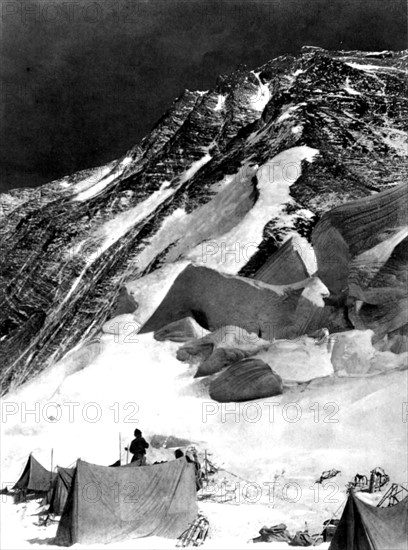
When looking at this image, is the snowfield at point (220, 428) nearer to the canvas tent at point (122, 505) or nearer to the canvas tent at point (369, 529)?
the canvas tent at point (122, 505)

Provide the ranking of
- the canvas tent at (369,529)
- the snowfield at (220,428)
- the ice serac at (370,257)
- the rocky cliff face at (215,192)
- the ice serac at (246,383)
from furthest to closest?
the rocky cliff face at (215,192)
the ice serac at (370,257)
the ice serac at (246,383)
the snowfield at (220,428)
the canvas tent at (369,529)

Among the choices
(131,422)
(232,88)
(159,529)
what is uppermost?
(232,88)

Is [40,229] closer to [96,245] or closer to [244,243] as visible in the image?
[96,245]

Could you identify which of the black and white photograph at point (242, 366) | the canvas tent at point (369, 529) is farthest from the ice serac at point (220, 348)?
the canvas tent at point (369, 529)

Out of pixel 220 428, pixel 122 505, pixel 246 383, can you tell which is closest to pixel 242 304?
pixel 246 383

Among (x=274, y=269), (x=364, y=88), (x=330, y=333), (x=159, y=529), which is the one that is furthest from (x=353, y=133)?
(x=159, y=529)

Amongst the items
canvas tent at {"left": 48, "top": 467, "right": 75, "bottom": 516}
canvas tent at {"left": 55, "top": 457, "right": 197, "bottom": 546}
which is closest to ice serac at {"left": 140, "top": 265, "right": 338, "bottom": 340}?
canvas tent at {"left": 48, "top": 467, "right": 75, "bottom": 516}

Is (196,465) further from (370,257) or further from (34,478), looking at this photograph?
(370,257)
